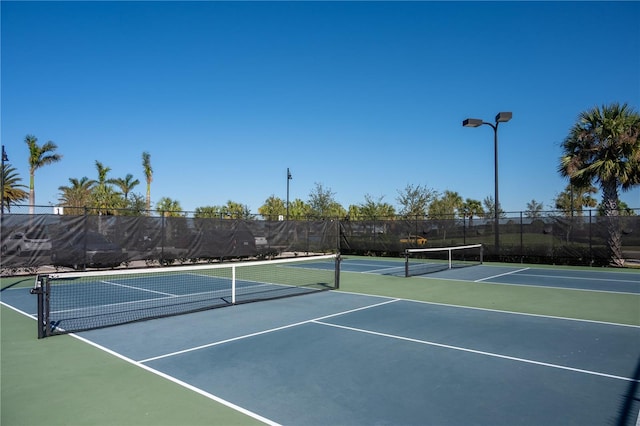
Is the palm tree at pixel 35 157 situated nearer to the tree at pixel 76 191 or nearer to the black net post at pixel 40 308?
the tree at pixel 76 191

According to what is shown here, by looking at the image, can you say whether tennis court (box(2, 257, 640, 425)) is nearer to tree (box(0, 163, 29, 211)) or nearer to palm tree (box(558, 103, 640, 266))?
palm tree (box(558, 103, 640, 266))

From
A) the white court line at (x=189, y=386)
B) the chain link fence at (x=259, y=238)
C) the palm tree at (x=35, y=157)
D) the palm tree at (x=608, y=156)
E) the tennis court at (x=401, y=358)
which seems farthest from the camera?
the palm tree at (x=35, y=157)

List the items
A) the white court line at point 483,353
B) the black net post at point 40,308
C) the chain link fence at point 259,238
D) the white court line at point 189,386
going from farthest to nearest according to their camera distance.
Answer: the chain link fence at point 259,238
the black net post at point 40,308
the white court line at point 483,353
the white court line at point 189,386

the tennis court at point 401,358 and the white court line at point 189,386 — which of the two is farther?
the tennis court at point 401,358

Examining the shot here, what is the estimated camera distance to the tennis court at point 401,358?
4027mm

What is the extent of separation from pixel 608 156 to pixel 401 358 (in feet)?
56.1

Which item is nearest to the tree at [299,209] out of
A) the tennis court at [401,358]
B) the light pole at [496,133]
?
the light pole at [496,133]

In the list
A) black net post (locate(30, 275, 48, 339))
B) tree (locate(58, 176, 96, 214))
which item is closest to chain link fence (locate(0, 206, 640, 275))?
black net post (locate(30, 275, 48, 339))

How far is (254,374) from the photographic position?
16.2 feet

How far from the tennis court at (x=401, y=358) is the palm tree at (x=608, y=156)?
9846 mm

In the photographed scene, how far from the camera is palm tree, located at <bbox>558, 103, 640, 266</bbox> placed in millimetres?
17344

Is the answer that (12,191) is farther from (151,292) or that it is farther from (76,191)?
(151,292)

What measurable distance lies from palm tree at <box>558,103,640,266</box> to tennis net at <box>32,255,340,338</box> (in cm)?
1173

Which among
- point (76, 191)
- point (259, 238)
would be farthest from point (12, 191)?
point (259, 238)
